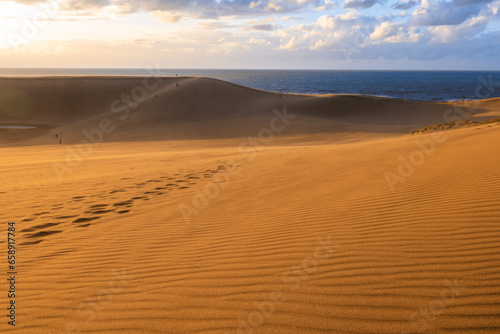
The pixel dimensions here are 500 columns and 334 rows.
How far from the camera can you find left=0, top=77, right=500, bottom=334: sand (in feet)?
9.12

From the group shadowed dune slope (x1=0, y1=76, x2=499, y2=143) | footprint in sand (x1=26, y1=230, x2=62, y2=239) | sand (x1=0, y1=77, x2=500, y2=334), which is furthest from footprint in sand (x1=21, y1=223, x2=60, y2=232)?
shadowed dune slope (x1=0, y1=76, x2=499, y2=143)

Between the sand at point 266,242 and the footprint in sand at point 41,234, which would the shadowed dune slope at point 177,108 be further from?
the footprint in sand at point 41,234

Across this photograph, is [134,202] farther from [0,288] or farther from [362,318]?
[362,318]

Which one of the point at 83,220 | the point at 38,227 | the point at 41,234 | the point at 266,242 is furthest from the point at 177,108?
the point at 266,242

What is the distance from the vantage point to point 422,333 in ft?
8.09

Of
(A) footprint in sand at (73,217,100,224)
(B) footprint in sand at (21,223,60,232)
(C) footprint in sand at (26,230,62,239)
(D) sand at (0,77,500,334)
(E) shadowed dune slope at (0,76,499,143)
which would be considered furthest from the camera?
(E) shadowed dune slope at (0,76,499,143)

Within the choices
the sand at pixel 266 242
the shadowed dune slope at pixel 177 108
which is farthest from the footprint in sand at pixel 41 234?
the shadowed dune slope at pixel 177 108

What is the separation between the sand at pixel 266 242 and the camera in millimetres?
2779

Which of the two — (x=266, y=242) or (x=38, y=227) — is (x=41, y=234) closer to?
(x=38, y=227)

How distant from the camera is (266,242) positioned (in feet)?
13.8

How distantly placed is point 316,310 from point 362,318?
328 mm

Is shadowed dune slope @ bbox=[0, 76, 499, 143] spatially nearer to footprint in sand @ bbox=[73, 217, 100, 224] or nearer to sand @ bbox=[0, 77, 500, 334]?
sand @ bbox=[0, 77, 500, 334]

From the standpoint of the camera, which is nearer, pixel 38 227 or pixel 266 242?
pixel 266 242

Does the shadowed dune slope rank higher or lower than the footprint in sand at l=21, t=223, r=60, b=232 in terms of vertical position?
higher
